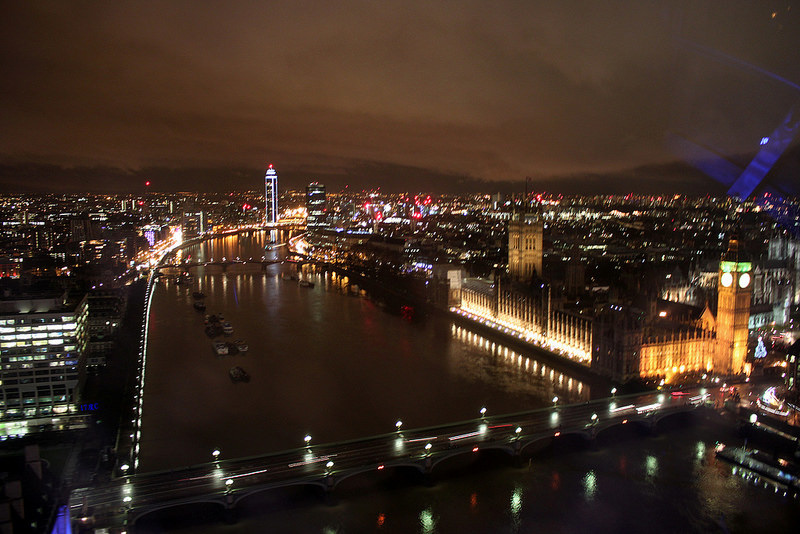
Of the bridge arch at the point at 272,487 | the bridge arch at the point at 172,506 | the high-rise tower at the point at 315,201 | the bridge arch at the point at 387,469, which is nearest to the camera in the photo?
the bridge arch at the point at 172,506

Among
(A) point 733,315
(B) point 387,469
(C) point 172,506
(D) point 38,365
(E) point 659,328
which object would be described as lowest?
(B) point 387,469

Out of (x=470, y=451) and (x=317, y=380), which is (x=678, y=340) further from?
(x=317, y=380)

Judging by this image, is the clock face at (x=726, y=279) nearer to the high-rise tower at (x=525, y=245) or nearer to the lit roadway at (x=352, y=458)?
the lit roadway at (x=352, y=458)

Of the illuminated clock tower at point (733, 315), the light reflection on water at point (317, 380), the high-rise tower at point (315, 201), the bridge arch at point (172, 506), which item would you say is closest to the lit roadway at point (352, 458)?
the bridge arch at point (172, 506)

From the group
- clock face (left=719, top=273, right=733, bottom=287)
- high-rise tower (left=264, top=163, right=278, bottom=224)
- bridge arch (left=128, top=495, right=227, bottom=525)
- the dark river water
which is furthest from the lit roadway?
high-rise tower (left=264, top=163, right=278, bottom=224)

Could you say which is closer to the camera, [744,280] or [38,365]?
[38,365]

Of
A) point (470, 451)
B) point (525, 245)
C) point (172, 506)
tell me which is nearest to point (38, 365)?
point (172, 506)
